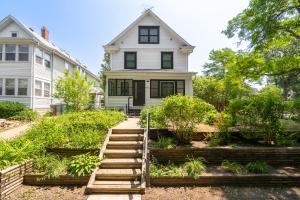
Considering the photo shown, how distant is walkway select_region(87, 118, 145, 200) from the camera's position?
6422 millimetres

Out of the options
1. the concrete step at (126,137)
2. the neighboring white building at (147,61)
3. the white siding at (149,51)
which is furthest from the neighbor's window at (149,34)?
the concrete step at (126,137)

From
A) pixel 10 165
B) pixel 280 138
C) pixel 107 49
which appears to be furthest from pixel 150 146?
pixel 107 49

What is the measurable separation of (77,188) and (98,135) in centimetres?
285

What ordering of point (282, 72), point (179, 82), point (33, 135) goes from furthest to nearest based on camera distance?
point (179, 82)
point (282, 72)
point (33, 135)

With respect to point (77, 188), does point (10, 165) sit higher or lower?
higher

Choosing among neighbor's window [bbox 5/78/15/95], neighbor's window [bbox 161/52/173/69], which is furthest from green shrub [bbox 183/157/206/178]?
neighbor's window [bbox 5/78/15/95]

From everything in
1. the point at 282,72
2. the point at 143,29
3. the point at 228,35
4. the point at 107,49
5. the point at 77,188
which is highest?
the point at 143,29

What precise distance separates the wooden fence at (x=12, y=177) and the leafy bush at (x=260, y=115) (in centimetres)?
699

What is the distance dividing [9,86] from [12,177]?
1689 centimetres

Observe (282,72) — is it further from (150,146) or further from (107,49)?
(107,49)

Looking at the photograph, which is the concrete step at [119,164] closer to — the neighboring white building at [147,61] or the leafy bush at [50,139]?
the leafy bush at [50,139]

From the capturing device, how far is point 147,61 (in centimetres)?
2264

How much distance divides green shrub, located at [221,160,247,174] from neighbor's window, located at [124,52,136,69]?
15967mm

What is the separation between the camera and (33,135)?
9.15 metres
